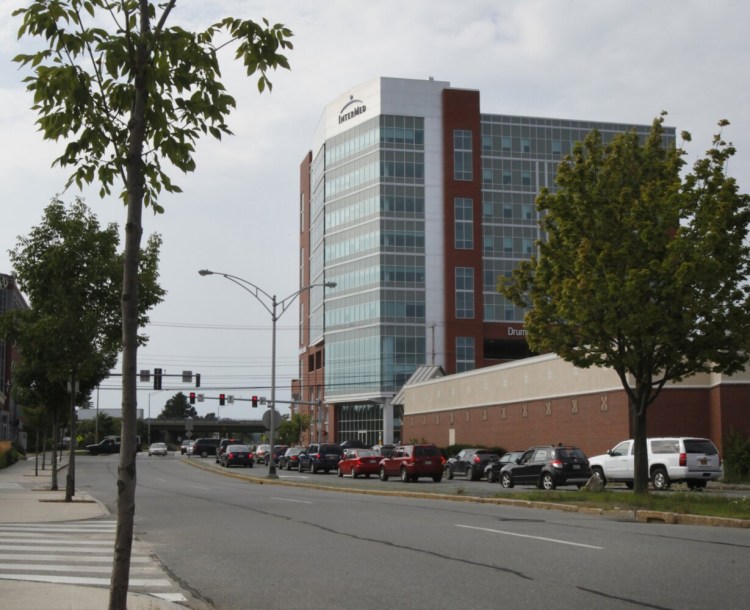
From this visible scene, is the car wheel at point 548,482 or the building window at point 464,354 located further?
the building window at point 464,354

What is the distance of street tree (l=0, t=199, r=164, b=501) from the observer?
24.7m

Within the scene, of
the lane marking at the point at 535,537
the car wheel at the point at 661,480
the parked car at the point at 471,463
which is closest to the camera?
the lane marking at the point at 535,537

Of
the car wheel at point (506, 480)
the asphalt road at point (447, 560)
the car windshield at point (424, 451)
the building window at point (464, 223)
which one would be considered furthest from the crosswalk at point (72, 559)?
the building window at point (464, 223)

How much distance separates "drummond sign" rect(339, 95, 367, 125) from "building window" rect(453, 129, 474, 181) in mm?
11283

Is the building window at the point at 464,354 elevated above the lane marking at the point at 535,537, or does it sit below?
above

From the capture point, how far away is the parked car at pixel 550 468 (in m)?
32.9

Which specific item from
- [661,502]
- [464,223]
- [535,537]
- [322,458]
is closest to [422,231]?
[464,223]

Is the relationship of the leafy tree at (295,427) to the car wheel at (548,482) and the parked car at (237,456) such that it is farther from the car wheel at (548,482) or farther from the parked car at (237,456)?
the car wheel at (548,482)

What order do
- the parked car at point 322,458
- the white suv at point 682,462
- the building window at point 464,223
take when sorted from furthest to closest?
the building window at point 464,223, the parked car at point 322,458, the white suv at point 682,462

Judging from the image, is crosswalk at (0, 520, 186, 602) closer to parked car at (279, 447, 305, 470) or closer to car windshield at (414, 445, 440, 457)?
car windshield at (414, 445, 440, 457)

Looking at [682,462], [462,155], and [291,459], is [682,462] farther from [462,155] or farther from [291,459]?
[462,155]

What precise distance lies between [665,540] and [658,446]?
1955cm

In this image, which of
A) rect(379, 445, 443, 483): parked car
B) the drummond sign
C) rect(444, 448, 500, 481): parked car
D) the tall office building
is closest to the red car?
rect(444, 448, 500, 481): parked car

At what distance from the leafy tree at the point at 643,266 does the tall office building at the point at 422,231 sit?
251 ft
